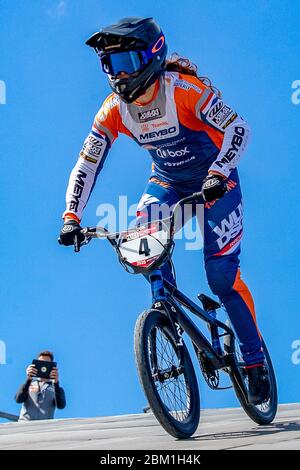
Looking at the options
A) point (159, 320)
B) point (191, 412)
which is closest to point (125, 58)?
point (159, 320)

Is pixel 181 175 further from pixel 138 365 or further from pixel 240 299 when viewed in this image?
pixel 138 365

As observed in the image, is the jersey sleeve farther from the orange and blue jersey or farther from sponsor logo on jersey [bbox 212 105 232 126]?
sponsor logo on jersey [bbox 212 105 232 126]

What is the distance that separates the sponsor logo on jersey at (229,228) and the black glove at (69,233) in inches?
36.0

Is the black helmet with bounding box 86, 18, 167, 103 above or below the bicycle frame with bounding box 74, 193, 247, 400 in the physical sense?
above

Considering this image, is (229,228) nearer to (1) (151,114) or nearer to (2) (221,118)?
(2) (221,118)

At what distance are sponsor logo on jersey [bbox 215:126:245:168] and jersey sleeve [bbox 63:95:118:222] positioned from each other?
2.80 ft

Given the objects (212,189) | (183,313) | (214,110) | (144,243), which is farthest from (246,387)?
(214,110)

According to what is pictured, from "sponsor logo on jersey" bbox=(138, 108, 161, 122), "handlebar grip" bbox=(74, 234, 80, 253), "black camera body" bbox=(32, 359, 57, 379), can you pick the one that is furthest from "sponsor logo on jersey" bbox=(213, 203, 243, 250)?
"black camera body" bbox=(32, 359, 57, 379)

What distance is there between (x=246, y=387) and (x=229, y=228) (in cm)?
110

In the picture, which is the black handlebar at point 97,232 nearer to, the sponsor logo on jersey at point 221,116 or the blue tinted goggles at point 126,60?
the sponsor logo on jersey at point 221,116

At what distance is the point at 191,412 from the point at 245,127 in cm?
188

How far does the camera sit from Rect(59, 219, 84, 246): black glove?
5.27 meters

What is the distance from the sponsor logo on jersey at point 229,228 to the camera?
5.55 meters
